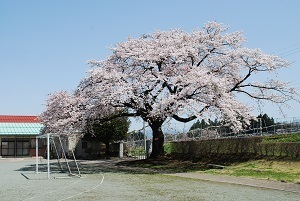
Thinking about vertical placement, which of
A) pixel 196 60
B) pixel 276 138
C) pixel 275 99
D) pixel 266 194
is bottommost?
pixel 266 194

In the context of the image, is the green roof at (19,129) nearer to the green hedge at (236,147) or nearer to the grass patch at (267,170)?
the green hedge at (236,147)

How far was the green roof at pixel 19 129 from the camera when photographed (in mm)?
53253

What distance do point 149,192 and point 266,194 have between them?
4117mm

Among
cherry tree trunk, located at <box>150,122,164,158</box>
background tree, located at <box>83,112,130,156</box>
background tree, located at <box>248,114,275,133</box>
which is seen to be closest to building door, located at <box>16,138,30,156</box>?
background tree, located at <box>83,112,130,156</box>

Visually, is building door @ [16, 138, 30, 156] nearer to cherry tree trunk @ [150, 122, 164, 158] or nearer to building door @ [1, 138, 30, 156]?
building door @ [1, 138, 30, 156]

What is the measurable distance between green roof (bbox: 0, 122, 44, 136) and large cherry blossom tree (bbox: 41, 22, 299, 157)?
26.6m

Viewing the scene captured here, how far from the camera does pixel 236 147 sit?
90.7 ft

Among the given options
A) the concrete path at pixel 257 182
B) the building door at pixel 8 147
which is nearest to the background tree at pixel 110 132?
the building door at pixel 8 147

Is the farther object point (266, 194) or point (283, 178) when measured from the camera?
point (283, 178)

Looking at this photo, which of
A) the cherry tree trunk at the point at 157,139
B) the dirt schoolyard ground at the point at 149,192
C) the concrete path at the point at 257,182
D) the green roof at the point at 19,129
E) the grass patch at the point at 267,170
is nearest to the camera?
the dirt schoolyard ground at the point at 149,192

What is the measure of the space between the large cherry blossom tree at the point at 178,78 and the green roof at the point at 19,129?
26581 millimetres

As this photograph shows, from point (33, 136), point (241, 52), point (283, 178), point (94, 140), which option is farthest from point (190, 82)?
point (33, 136)

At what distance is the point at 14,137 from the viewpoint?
54312mm

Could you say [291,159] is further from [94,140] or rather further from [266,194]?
[94,140]
